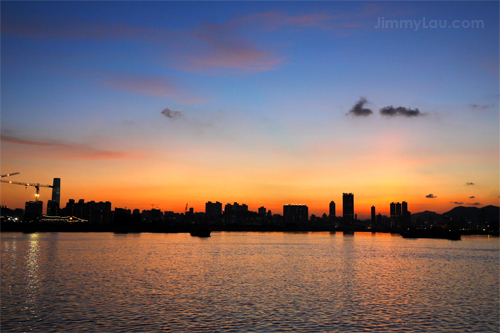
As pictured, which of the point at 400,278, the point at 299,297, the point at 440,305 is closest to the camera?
the point at 440,305

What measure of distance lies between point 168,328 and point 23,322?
11692mm

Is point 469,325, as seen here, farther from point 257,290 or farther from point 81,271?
point 81,271

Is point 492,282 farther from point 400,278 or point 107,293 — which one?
point 107,293

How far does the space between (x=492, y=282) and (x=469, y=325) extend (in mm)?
32712

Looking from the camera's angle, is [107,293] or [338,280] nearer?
[107,293]

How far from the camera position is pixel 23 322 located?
3203cm

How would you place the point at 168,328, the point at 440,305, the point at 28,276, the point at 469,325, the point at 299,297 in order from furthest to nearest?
the point at 28,276
the point at 299,297
the point at 440,305
the point at 469,325
the point at 168,328

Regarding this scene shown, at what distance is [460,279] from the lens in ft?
206

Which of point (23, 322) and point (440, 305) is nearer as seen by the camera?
point (23, 322)

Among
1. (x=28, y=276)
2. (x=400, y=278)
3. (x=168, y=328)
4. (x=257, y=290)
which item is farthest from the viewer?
(x=400, y=278)

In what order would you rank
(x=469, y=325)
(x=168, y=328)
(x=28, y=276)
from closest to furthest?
(x=168, y=328) → (x=469, y=325) → (x=28, y=276)

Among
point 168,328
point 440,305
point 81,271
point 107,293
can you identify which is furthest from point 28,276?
point 440,305

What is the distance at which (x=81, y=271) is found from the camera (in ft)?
215

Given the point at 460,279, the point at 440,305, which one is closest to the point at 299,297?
the point at 440,305
